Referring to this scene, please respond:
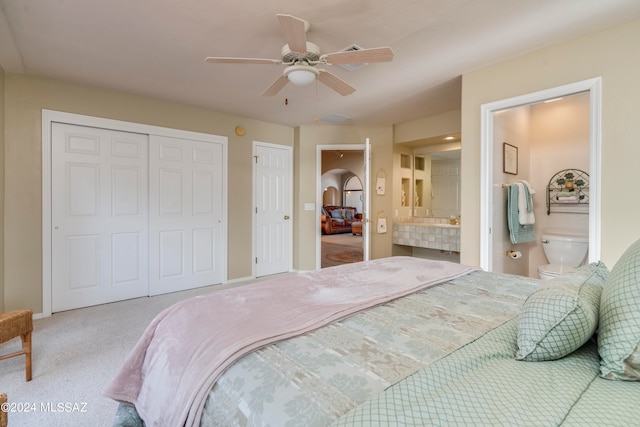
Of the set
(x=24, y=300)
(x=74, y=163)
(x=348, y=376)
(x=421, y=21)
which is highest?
(x=421, y=21)

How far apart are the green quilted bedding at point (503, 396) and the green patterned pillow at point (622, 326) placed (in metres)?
0.03

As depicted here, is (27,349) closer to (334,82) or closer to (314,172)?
(334,82)

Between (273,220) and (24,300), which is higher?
(273,220)

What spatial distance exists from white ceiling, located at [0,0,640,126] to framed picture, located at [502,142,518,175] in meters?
0.84

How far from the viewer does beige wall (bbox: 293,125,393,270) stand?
4801 mm

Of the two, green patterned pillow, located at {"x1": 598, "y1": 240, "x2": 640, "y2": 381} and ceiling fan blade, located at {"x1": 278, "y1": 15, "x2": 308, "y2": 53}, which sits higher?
ceiling fan blade, located at {"x1": 278, "y1": 15, "x2": 308, "y2": 53}

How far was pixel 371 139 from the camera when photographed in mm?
4809

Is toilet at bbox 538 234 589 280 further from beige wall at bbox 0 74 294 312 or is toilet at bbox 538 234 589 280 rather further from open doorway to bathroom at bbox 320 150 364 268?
beige wall at bbox 0 74 294 312

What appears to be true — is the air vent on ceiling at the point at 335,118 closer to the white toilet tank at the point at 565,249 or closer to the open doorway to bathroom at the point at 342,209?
the open doorway to bathroom at the point at 342,209

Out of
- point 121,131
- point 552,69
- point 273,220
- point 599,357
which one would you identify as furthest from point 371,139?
point 599,357

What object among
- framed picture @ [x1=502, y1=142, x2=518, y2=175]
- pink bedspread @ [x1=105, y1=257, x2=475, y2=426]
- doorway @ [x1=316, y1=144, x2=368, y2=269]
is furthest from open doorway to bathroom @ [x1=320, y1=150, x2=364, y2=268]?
pink bedspread @ [x1=105, y1=257, x2=475, y2=426]

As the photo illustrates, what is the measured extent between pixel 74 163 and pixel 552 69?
15.1ft

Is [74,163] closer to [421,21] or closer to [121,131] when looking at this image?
[121,131]

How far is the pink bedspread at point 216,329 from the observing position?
0.88 metres
